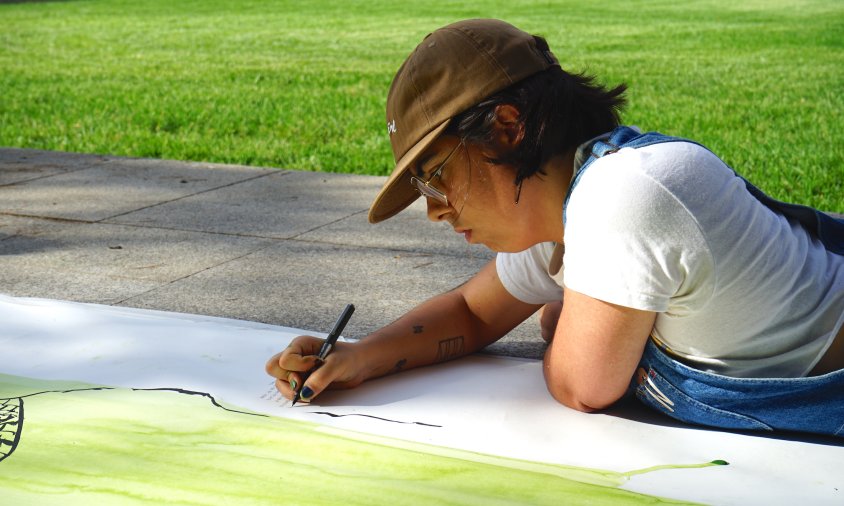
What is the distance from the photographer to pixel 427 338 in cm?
212

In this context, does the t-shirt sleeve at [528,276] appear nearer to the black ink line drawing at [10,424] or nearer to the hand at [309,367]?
the hand at [309,367]

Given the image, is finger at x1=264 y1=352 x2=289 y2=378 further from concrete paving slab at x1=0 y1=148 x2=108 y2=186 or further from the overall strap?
concrete paving slab at x1=0 y1=148 x2=108 y2=186

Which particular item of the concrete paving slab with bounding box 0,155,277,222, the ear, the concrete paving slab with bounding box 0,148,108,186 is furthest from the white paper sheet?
the concrete paving slab with bounding box 0,148,108,186

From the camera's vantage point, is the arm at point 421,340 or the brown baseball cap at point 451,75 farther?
the arm at point 421,340

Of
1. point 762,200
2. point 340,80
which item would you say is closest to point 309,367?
point 762,200

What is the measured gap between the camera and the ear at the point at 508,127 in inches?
65.7

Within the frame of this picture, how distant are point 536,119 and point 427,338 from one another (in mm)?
607

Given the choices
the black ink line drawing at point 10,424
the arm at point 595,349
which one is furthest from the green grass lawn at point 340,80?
the black ink line drawing at point 10,424

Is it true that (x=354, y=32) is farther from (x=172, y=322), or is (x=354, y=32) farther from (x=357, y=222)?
(x=172, y=322)

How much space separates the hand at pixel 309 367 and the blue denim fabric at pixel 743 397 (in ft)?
1.73

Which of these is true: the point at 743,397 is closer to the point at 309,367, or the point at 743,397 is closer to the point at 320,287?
the point at 309,367

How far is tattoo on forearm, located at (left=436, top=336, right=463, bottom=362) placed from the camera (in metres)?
2.15

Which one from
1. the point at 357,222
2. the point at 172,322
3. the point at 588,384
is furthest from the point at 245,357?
the point at 357,222

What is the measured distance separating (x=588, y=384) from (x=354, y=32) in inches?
500
